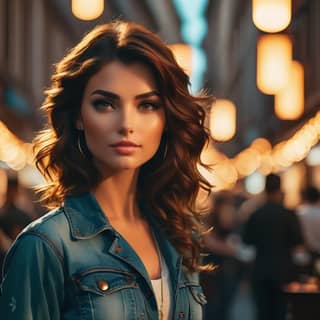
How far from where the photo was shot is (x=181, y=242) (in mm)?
2729

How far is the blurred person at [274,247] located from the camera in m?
8.20

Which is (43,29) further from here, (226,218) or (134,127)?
(134,127)

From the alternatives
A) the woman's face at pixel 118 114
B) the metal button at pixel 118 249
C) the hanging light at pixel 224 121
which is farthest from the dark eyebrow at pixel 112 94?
the hanging light at pixel 224 121

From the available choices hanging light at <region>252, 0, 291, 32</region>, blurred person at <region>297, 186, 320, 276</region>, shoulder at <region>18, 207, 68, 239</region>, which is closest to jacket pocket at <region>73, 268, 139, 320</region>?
shoulder at <region>18, 207, 68, 239</region>

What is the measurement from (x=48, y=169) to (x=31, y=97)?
35.8m

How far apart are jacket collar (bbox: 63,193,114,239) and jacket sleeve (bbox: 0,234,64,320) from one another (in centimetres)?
10

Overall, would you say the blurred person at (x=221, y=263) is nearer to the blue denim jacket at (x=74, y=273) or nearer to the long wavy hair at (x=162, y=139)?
the long wavy hair at (x=162, y=139)

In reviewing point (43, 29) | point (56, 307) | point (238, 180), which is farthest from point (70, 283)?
point (238, 180)

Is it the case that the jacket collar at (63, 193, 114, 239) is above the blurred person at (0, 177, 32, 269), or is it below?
below

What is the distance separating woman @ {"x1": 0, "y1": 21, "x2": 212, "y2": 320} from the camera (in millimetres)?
2307

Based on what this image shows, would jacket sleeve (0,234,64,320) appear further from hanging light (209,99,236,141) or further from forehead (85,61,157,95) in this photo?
hanging light (209,99,236,141)

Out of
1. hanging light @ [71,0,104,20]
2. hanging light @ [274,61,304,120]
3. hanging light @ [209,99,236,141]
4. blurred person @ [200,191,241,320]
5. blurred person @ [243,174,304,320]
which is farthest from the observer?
Answer: hanging light @ [209,99,236,141]

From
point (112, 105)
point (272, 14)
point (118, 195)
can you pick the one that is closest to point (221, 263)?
point (272, 14)

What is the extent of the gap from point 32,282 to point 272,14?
1193 cm
